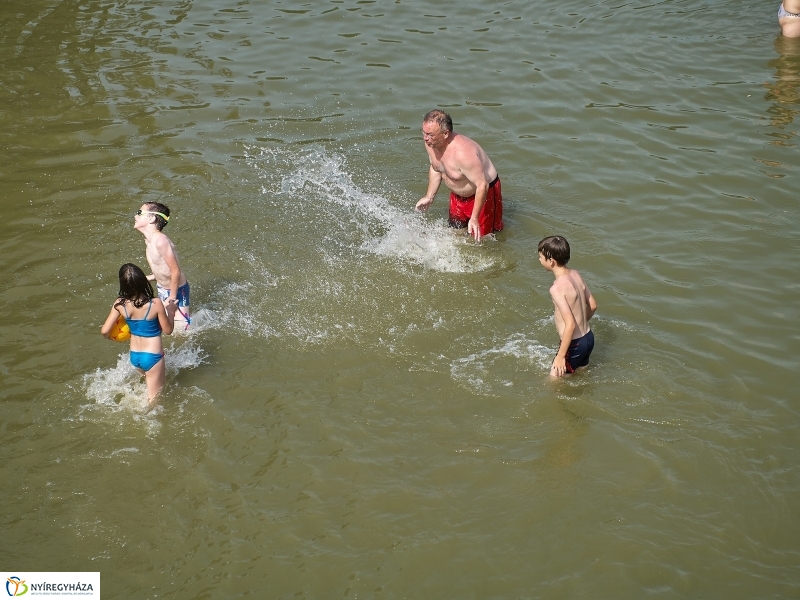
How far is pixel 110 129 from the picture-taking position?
11422mm

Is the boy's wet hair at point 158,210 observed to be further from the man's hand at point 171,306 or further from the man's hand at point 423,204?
the man's hand at point 423,204

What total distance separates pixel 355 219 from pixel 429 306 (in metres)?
2.07

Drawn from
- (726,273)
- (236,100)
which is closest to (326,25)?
(236,100)

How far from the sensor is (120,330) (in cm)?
670

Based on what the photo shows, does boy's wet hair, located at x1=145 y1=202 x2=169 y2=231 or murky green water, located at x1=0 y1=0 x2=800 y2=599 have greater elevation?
boy's wet hair, located at x1=145 y1=202 x2=169 y2=231

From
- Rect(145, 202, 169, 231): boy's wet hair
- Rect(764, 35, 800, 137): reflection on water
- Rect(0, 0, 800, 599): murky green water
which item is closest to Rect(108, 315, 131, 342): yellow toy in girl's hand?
Rect(0, 0, 800, 599): murky green water

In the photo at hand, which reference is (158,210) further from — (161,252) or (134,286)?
(134,286)

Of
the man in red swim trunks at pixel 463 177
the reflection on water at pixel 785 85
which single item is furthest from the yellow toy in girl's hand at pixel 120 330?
the reflection on water at pixel 785 85

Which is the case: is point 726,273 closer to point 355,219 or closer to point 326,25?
point 355,219

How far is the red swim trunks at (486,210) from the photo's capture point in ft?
29.9

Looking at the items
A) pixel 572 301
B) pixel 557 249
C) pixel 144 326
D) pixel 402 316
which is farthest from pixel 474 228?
pixel 144 326

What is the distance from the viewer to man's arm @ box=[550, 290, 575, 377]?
21.5 ft

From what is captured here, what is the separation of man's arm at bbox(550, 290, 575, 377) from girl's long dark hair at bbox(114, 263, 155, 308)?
335 centimetres

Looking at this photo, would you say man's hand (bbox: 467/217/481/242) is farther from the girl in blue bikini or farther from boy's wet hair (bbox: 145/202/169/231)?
the girl in blue bikini
